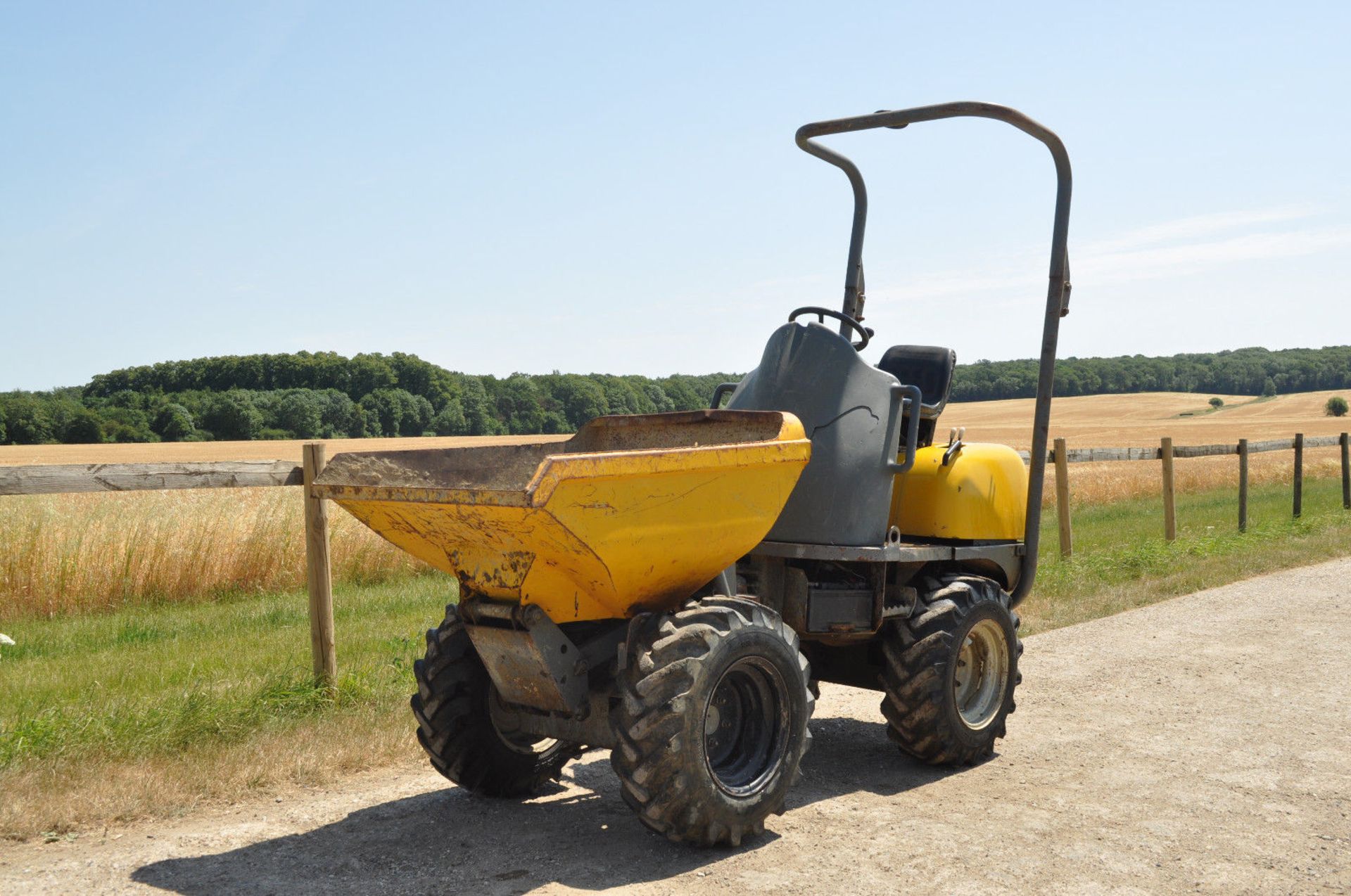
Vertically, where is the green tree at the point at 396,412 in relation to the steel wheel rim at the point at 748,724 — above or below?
above

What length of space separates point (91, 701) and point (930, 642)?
4.57 metres

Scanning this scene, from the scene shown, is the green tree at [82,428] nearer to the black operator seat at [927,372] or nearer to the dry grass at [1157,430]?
the dry grass at [1157,430]

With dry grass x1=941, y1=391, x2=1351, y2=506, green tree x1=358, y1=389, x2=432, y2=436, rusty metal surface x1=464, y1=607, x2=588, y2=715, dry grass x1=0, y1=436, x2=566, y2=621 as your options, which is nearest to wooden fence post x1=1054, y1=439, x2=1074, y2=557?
dry grass x1=941, y1=391, x2=1351, y2=506

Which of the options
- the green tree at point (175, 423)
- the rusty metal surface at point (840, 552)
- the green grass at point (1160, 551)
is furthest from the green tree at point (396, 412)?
the rusty metal surface at point (840, 552)

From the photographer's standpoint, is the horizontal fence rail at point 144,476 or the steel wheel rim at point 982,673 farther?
the horizontal fence rail at point 144,476

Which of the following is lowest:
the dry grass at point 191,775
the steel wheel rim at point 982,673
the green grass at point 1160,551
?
the green grass at point 1160,551

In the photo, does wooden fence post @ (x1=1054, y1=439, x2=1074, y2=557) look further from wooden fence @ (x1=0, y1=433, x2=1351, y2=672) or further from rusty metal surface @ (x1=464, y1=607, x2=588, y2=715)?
rusty metal surface @ (x1=464, y1=607, x2=588, y2=715)

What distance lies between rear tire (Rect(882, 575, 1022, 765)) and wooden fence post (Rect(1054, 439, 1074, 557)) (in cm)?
759

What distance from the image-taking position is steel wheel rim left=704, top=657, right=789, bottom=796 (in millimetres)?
4543

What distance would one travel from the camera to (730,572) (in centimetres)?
500

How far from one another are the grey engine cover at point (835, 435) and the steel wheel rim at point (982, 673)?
2.69 ft

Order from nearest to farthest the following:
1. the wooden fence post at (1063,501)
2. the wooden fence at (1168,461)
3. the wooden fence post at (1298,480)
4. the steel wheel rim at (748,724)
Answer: the steel wheel rim at (748,724) < the wooden fence post at (1063,501) < the wooden fence at (1168,461) < the wooden fence post at (1298,480)

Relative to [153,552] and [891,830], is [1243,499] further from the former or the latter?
[153,552]

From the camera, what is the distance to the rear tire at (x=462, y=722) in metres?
4.91
